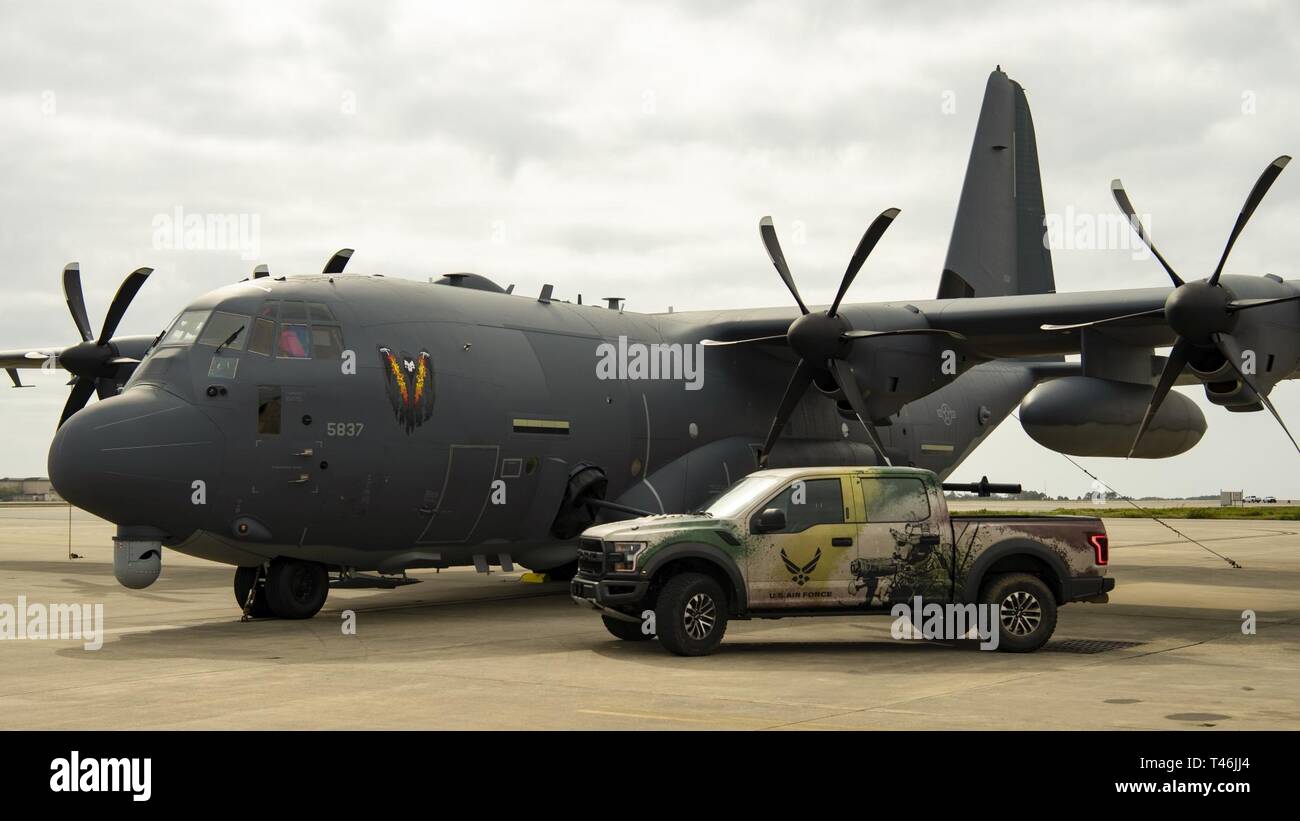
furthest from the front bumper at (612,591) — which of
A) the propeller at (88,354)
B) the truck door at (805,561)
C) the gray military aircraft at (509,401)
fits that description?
the propeller at (88,354)

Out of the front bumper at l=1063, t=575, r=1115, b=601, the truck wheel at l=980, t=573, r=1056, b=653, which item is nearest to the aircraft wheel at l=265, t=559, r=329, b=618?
the truck wheel at l=980, t=573, r=1056, b=653

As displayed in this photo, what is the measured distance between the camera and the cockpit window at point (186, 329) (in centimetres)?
1531

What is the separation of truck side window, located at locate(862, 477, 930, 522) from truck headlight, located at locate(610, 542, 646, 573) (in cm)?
247

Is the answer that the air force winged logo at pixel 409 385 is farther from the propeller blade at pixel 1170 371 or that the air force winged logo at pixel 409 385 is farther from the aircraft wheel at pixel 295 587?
the propeller blade at pixel 1170 371

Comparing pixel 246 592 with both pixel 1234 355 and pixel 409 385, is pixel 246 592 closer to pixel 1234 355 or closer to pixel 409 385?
pixel 409 385

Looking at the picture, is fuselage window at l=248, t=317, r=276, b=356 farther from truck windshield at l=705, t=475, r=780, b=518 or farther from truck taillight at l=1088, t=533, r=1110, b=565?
truck taillight at l=1088, t=533, r=1110, b=565

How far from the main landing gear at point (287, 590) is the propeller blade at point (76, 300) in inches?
411

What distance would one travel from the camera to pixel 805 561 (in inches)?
503

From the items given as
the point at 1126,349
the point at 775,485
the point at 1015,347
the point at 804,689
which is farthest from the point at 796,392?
the point at 804,689

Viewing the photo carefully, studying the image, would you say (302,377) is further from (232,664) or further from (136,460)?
(232,664)

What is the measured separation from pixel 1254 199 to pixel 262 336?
1296cm

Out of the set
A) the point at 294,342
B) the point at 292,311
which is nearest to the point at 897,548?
the point at 294,342

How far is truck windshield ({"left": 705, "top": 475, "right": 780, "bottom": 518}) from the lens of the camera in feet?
43.3

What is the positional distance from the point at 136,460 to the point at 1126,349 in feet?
48.1
